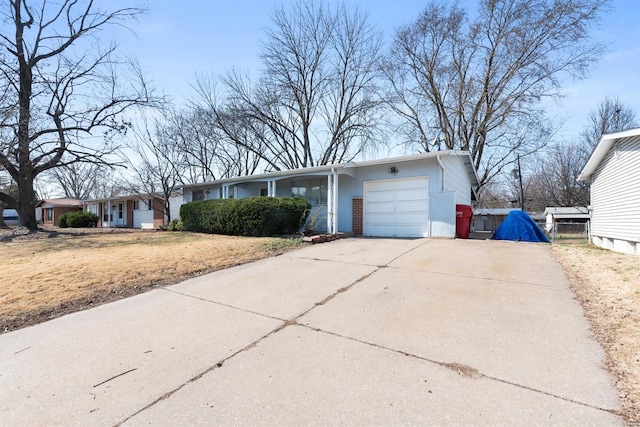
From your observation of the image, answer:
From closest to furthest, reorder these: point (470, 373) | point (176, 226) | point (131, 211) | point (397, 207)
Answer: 1. point (470, 373)
2. point (397, 207)
3. point (176, 226)
4. point (131, 211)

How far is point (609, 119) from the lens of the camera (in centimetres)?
2166

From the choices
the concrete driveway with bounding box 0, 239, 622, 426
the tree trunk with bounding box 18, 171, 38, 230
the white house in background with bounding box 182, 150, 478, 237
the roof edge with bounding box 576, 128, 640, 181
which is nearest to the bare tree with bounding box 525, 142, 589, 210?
the roof edge with bounding box 576, 128, 640, 181

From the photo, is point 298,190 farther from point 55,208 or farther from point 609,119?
point 55,208

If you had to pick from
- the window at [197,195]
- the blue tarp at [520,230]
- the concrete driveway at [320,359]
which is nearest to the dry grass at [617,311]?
the concrete driveway at [320,359]

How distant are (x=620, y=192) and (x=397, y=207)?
7704 mm

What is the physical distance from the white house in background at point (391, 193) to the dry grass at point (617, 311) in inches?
178

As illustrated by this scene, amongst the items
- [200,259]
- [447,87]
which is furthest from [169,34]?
[447,87]

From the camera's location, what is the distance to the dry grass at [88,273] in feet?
13.7

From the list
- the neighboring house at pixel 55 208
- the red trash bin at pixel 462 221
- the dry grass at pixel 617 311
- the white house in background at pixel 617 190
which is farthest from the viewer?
the neighboring house at pixel 55 208

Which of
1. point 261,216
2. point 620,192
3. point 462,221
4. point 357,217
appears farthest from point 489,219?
point 261,216

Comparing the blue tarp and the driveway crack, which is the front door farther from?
the driveway crack

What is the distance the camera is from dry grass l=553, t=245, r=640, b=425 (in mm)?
2139

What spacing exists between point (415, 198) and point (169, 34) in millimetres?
10227

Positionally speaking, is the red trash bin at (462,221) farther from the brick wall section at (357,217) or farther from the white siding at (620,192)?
the white siding at (620,192)
